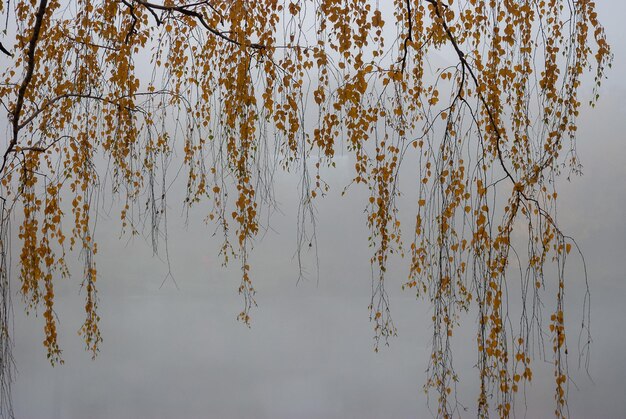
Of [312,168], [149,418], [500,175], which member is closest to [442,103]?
[500,175]

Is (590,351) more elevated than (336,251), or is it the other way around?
(336,251)

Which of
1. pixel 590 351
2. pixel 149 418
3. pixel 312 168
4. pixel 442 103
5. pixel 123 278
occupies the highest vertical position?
pixel 442 103

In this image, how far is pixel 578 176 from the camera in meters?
3.28

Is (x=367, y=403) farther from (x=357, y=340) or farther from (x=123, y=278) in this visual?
(x=123, y=278)

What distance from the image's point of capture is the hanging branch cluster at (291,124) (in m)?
2.20

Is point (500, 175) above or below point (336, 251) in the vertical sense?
above

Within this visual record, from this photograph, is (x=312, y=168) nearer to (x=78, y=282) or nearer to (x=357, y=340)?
(x=357, y=340)

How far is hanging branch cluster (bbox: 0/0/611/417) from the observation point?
2.20 meters

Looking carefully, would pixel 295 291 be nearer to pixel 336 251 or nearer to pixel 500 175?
pixel 336 251

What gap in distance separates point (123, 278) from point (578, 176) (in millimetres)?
1906

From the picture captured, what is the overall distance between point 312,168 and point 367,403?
0.98 m

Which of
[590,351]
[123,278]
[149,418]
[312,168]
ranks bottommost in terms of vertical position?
[149,418]

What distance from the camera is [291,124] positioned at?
7.00 feet

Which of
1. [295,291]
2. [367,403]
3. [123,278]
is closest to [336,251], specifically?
[295,291]
